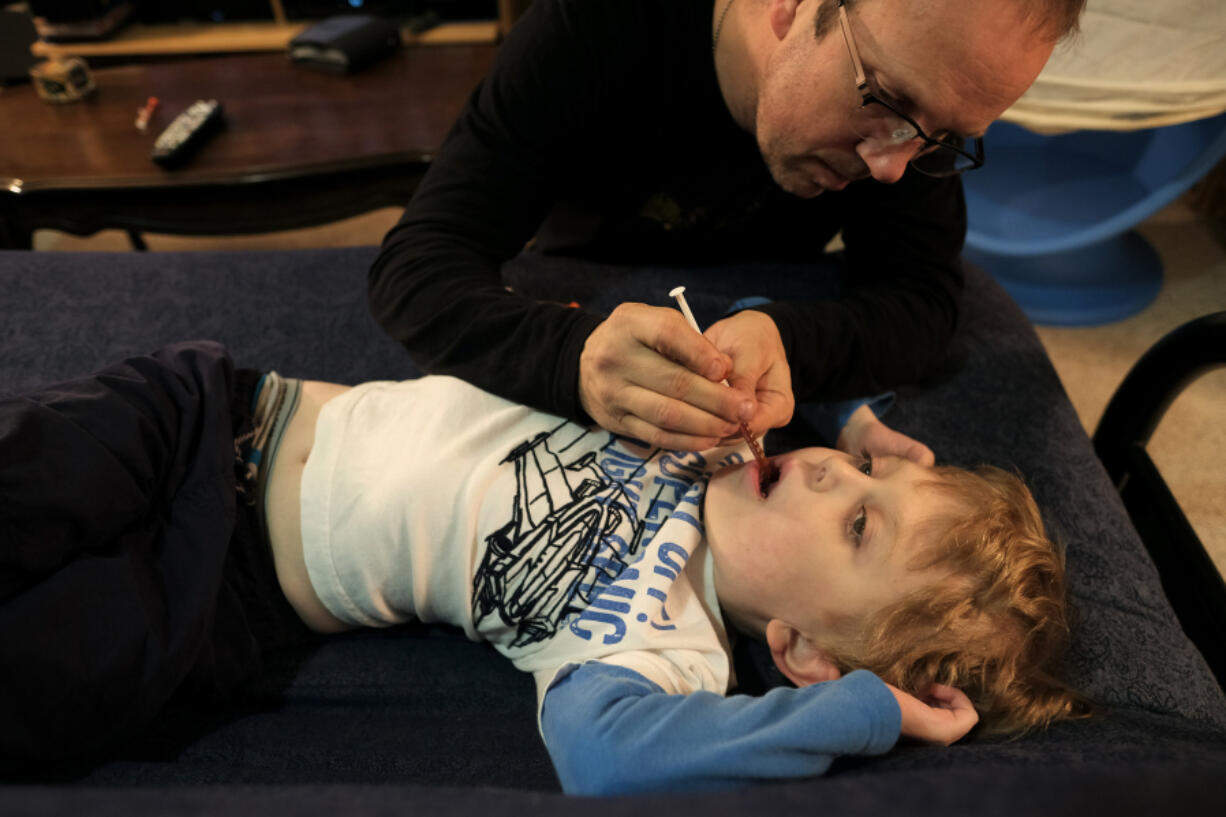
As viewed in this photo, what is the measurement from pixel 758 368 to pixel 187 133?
1.46 m

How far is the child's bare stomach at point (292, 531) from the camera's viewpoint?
3.03 feet

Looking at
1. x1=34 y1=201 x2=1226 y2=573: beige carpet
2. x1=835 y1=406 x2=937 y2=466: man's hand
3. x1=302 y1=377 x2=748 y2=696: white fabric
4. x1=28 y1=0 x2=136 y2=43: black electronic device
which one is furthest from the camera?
x1=28 y1=0 x2=136 y2=43: black electronic device

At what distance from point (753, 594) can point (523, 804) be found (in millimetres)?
434

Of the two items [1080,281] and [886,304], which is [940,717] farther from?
[1080,281]

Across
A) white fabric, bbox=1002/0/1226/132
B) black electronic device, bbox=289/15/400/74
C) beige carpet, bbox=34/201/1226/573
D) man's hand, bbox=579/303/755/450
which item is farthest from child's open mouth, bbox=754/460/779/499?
black electronic device, bbox=289/15/400/74

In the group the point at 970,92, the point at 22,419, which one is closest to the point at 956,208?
the point at 970,92

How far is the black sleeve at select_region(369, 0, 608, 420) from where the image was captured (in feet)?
2.98

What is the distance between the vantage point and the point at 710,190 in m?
1.17

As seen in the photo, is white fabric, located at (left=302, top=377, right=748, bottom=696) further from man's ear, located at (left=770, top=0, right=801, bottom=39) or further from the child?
man's ear, located at (left=770, top=0, right=801, bottom=39)

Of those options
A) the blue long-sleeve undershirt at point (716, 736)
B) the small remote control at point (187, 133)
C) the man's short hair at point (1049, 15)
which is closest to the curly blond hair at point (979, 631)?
the blue long-sleeve undershirt at point (716, 736)

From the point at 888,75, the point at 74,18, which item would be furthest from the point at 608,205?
the point at 74,18

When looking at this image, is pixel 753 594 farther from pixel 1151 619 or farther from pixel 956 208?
pixel 956 208

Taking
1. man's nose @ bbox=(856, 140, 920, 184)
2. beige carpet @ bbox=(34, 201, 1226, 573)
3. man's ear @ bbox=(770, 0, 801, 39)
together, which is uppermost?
man's ear @ bbox=(770, 0, 801, 39)

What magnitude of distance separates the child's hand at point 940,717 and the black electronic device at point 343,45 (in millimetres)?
1952
